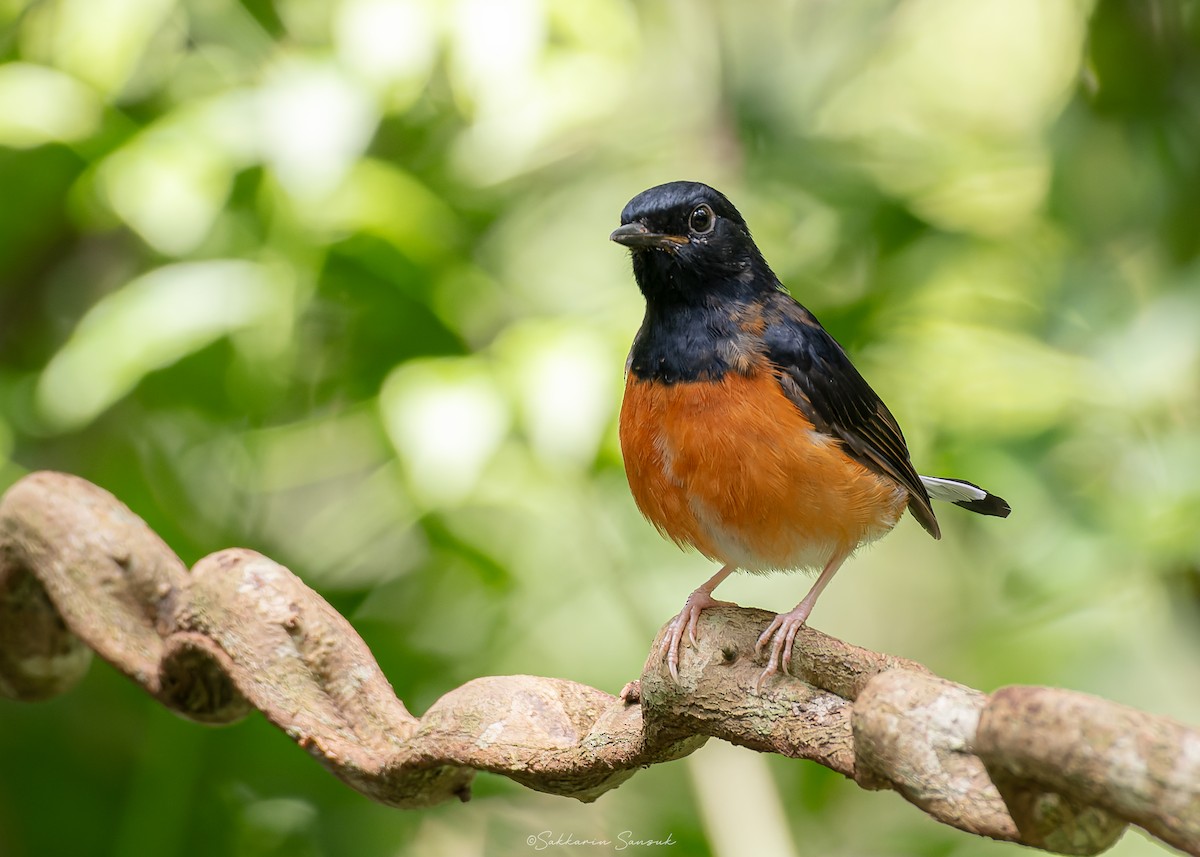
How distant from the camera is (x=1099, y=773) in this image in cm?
140

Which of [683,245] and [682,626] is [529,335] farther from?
[682,626]

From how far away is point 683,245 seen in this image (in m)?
3.02

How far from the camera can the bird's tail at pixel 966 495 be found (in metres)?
3.49

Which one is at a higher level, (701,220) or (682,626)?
(701,220)

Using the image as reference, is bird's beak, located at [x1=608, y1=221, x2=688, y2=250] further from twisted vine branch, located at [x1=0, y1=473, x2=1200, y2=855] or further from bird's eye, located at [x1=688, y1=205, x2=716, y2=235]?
twisted vine branch, located at [x1=0, y1=473, x2=1200, y2=855]

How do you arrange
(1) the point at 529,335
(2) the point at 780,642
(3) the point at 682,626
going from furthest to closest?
(1) the point at 529,335 < (3) the point at 682,626 < (2) the point at 780,642

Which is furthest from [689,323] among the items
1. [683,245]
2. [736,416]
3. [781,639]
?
[781,639]

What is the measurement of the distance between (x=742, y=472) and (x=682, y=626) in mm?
443

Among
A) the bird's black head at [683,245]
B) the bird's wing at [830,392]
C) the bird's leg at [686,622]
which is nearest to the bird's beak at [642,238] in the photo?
the bird's black head at [683,245]

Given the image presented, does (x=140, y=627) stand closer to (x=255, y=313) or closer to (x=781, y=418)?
(x=255, y=313)

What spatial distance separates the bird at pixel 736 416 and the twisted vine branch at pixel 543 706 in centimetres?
36

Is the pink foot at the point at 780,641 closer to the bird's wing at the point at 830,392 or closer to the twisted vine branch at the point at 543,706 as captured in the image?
the twisted vine branch at the point at 543,706

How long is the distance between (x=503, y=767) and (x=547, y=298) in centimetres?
253

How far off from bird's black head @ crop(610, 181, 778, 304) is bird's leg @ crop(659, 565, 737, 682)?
2.28 ft
